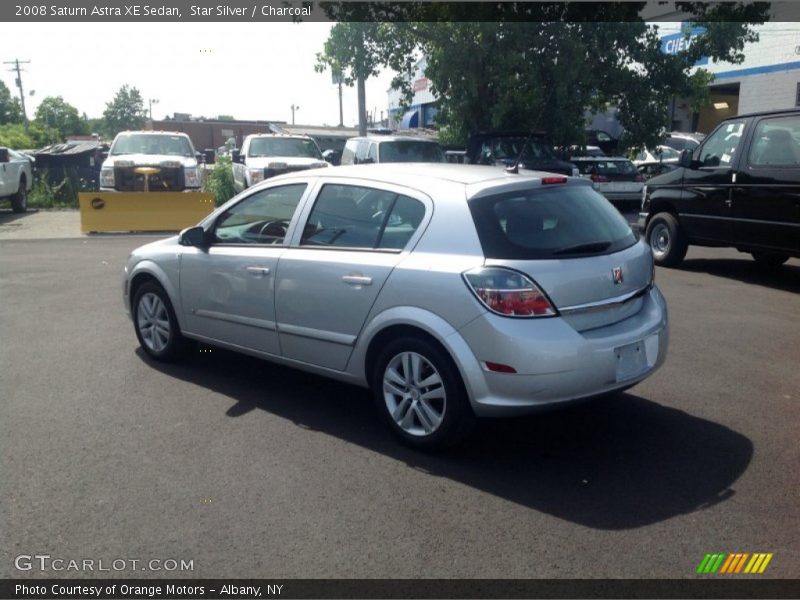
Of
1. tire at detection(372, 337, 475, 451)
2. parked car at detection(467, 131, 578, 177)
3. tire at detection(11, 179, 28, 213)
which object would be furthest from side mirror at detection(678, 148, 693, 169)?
tire at detection(11, 179, 28, 213)

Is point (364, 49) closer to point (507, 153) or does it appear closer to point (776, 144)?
point (507, 153)

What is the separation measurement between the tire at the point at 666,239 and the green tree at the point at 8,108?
72661 mm

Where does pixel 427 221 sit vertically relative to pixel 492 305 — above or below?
above

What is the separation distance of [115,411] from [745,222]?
25.4 feet

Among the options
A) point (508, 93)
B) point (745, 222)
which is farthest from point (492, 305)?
point (508, 93)

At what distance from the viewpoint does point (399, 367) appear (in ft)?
15.5

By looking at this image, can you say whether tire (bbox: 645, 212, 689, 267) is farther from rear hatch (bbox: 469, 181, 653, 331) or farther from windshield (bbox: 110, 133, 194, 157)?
windshield (bbox: 110, 133, 194, 157)

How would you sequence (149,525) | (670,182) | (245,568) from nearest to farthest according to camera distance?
(245,568) < (149,525) < (670,182)

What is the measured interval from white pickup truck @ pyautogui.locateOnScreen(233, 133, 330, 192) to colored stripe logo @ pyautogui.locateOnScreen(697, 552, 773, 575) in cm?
1473

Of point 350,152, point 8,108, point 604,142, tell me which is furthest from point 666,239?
point 8,108

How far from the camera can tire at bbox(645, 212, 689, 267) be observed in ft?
36.0

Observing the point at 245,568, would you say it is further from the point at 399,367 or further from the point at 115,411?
the point at 115,411

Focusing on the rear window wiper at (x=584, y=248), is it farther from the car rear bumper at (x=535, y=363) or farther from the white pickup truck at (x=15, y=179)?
the white pickup truck at (x=15, y=179)

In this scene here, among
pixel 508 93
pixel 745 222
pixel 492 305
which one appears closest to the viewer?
pixel 492 305
